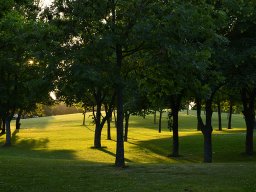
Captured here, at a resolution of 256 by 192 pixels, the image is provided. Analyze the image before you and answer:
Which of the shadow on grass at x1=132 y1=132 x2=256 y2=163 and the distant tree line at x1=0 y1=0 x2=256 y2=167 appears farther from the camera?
the shadow on grass at x1=132 y1=132 x2=256 y2=163

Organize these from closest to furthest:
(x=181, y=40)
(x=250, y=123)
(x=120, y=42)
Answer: (x=181, y=40) < (x=120, y=42) < (x=250, y=123)

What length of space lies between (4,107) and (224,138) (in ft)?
103

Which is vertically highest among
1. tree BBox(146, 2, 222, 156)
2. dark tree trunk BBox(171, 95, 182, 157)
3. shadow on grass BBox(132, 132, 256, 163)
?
tree BBox(146, 2, 222, 156)

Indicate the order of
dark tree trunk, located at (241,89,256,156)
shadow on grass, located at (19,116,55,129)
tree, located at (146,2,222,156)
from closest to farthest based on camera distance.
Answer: tree, located at (146,2,222,156)
dark tree trunk, located at (241,89,256,156)
shadow on grass, located at (19,116,55,129)

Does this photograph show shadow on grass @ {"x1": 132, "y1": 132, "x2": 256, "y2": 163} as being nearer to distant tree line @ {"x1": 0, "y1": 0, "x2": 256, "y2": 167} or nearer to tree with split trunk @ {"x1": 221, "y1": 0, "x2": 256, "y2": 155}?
tree with split trunk @ {"x1": 221, "y1": 0, "x2": 256, "y2": 155}

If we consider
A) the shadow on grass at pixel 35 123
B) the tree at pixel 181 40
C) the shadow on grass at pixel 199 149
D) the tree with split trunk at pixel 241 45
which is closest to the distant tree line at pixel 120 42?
the tree at pixel 181 40

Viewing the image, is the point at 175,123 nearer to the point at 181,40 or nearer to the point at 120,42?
the point at 181,40

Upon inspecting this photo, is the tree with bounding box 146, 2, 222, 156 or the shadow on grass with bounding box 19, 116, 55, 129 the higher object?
the tree with bounding box 146, 2, 222, 156

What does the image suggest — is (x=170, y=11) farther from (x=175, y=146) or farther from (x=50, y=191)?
(x=175, y=146)

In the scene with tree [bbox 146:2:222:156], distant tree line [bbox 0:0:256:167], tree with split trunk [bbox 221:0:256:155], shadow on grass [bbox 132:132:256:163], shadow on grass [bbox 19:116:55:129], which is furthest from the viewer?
shadow on grass [bbox 19:116:55:129]

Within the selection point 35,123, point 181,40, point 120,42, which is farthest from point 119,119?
point 35,123

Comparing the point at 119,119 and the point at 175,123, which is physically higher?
the point at 119,119

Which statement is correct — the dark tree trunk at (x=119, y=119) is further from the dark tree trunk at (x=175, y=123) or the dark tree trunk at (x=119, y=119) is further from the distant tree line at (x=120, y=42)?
the dark tree trunk at (x=175, y=123)

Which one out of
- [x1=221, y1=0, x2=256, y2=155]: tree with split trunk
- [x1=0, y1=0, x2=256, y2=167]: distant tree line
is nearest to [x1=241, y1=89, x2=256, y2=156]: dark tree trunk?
[x1=221, y1=0, x2=256, y2=155]: tree with split trunk
